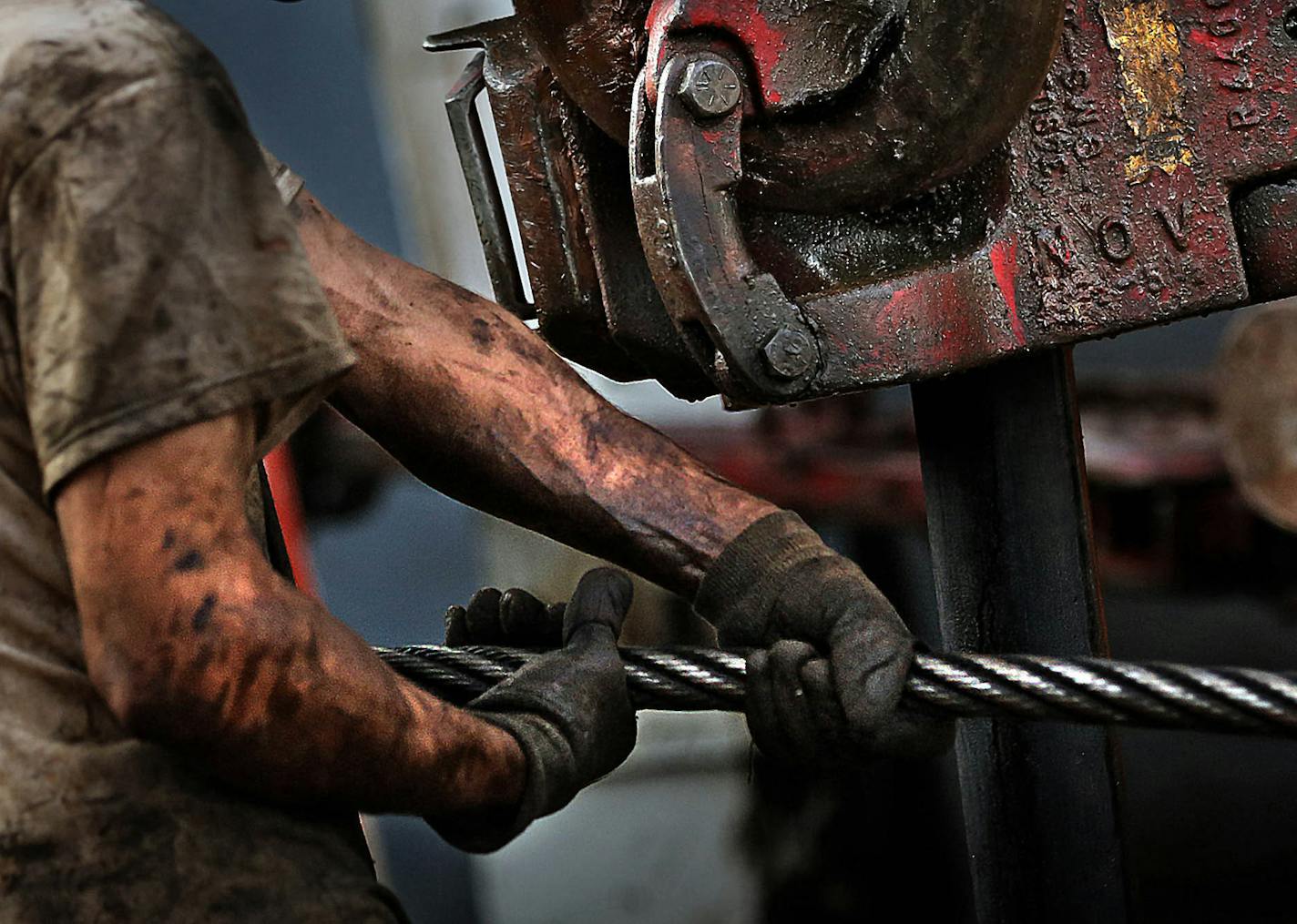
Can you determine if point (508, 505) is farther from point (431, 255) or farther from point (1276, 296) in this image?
point (431, 255)

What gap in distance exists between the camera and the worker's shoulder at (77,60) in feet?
3.17

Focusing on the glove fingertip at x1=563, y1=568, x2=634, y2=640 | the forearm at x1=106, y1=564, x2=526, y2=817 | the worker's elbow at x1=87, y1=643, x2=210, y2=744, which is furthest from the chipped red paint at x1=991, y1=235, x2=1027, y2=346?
the worker's elbow at x1=87, y1=643, x2=210, y2=744

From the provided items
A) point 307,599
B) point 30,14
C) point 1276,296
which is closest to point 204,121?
point 30,14

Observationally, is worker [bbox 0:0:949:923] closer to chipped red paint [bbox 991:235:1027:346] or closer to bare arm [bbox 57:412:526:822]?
bare arm [bbox 57:412:526:822]

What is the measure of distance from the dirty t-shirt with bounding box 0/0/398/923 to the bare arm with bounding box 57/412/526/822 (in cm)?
3

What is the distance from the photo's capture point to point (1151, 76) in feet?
4.07

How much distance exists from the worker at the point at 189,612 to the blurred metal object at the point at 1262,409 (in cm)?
234

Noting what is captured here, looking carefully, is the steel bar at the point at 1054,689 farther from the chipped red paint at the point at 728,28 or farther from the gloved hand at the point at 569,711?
the chipped red paint at the point at 728,28

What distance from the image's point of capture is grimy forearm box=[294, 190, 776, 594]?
1407 mm

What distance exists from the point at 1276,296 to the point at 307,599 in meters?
0.77

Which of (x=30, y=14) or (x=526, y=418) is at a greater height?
(x=30, y=14)

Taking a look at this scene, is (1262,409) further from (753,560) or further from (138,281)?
(138,281)

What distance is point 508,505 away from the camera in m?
1.45

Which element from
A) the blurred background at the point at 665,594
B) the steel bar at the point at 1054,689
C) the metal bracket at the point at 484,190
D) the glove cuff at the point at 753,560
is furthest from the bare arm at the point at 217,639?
the blurred background at the point at 665,594
